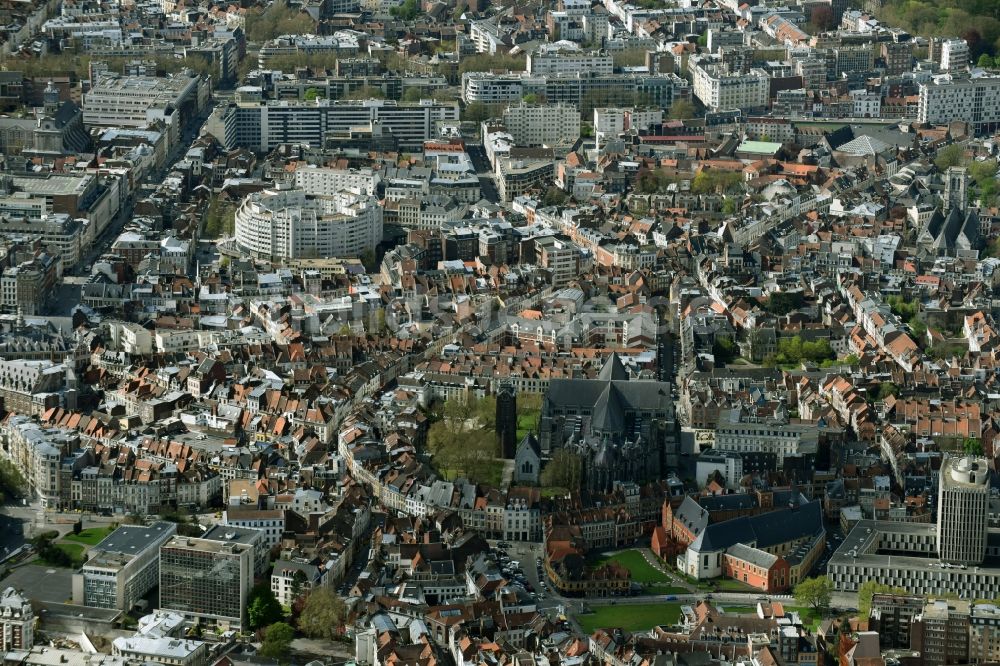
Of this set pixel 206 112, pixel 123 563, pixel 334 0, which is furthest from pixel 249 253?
pixel 334 0

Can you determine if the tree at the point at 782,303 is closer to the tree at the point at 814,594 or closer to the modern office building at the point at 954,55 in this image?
the tree at the point at 814,594

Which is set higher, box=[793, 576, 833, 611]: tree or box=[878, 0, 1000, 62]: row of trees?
box=[878, 0, 1000, 62]: row of trees

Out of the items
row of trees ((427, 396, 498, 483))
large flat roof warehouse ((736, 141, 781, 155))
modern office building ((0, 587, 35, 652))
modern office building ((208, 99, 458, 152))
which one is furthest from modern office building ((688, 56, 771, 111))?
modern office building ((0, 587, 35, 652))

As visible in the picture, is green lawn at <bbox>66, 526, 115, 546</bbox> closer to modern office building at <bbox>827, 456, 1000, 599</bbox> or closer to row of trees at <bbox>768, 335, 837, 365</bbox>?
modern office building at <bbox>827, 456, 1000, 599</bbox>

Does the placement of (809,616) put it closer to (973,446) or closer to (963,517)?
(963,517)

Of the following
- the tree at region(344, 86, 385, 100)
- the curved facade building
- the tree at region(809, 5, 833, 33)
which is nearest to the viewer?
the curved facade building

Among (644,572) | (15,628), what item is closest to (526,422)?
(644,572)
